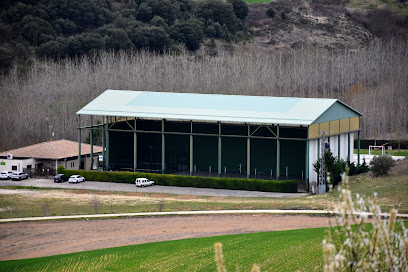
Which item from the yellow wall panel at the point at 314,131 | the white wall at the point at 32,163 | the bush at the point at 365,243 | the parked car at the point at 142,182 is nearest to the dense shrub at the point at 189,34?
the white wall at the point at 32,163

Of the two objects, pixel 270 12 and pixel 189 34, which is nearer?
pixel 189 34

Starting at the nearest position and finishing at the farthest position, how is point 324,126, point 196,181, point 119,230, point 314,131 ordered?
point 119,230, point 314,131, point 324,126, point 196,181

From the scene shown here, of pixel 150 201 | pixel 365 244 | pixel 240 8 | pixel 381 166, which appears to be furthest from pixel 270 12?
pixel 365 244

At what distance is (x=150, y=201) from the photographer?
165 ft

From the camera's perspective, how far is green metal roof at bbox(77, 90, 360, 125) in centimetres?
5550

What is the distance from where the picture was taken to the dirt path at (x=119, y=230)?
125ft

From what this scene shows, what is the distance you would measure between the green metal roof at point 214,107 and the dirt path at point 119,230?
43.2 feet

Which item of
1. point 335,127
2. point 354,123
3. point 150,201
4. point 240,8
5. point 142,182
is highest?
point 240,8

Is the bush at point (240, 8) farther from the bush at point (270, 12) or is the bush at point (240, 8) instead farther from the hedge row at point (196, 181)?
the hedge row at point (196, 181)

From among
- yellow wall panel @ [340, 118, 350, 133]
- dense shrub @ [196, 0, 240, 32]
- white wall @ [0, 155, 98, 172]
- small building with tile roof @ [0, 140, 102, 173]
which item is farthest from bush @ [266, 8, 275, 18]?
white wall @ [0, 155, 98, 172]

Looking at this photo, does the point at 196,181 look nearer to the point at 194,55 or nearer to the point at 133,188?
the point at 133,188

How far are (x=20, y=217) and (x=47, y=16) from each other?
9030 centimetres

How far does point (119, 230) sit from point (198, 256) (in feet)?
24.0

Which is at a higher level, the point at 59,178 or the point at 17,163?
the point at 17,163
